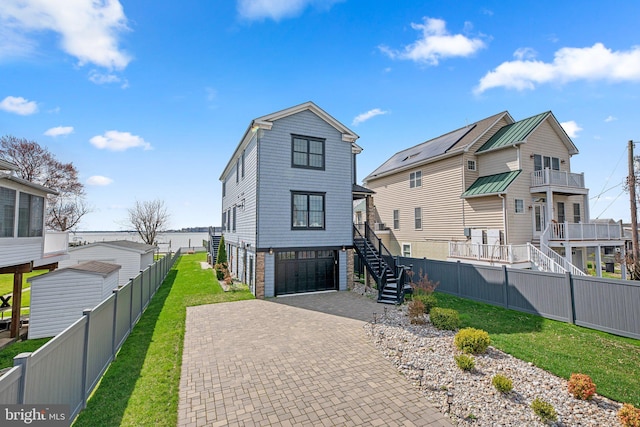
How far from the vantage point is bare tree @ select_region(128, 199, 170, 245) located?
44875 millimetres

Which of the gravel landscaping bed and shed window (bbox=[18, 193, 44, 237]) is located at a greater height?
shed window (bbox=[18, 193, 44, 237])

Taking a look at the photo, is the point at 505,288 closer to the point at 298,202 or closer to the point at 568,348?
the point at 568,348

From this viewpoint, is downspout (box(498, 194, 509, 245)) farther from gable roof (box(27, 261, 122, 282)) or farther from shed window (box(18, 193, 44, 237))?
shed window (box(18, 193, 44, 237))

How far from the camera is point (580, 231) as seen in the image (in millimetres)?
17391

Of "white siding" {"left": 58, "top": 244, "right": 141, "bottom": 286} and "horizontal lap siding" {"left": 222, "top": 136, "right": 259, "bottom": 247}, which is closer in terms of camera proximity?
"horizontal lap siding" {"left": 222, "top": 136, "right": 259, "bottom": 247}

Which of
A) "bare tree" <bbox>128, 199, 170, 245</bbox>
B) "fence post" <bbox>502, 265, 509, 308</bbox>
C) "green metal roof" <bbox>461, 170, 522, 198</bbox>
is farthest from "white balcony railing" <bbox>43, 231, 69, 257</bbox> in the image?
"bare tree" <bbox>128, 199, 170, 245</bbox>

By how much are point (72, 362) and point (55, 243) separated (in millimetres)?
11720

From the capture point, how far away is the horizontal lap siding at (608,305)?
28.5ft

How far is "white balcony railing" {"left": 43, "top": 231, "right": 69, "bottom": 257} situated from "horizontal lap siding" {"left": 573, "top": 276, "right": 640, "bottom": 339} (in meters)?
21.0

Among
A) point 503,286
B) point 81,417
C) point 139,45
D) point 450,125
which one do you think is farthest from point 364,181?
A: point 81,417

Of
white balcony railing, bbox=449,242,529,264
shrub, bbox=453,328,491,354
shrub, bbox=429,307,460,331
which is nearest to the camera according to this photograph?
shrub, bbox=453,328,491,354

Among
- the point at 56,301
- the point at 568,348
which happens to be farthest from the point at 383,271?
the point at 56,301

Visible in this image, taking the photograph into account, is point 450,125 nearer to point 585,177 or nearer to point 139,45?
point 585,177

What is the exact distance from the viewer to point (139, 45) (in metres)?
11.6
